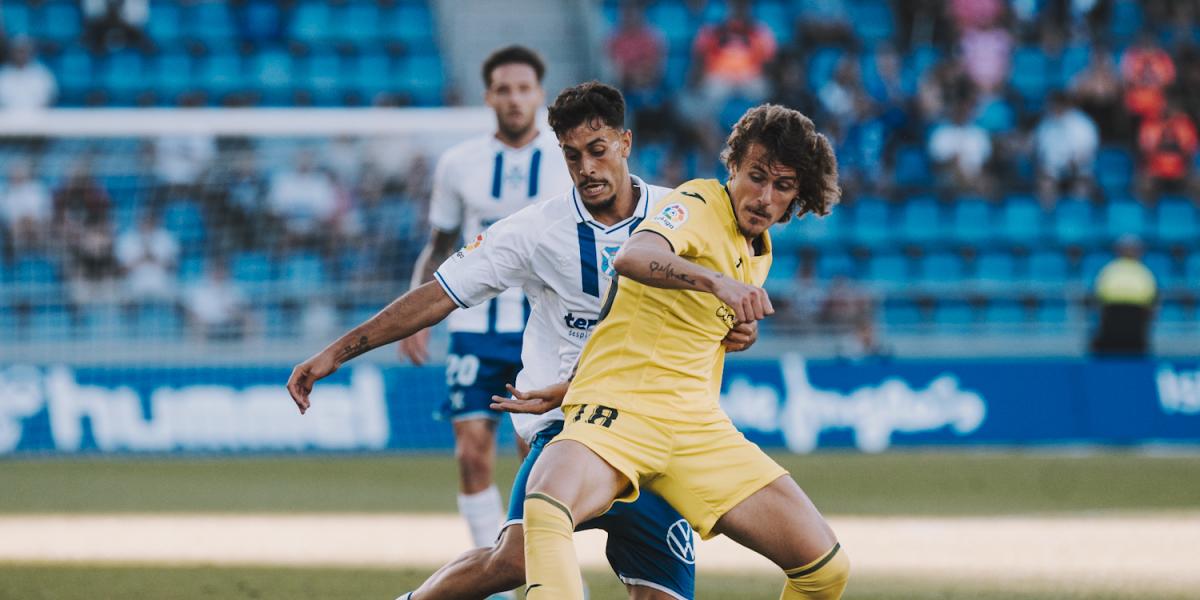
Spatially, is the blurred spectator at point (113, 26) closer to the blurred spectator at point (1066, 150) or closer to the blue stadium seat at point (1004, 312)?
the blue stadium seat at point (1004, 312)

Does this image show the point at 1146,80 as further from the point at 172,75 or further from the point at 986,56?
the point at 172,75

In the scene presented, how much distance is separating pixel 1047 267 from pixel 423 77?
8.42m

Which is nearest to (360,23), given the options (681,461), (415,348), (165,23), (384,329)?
(165,23)

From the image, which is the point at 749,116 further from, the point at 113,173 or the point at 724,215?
the point at 113,173

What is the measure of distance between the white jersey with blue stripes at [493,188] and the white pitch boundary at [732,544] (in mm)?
1670

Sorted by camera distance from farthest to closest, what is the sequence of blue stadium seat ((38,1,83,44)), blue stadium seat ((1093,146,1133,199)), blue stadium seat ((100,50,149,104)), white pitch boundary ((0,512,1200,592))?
blue stadium seat ((38,1,83,44)), blue stadium seat ((1093,146,1133,199)), blue stadium seat ((100,50,149,104)), white pitch boundary ((0,512,1200,592))

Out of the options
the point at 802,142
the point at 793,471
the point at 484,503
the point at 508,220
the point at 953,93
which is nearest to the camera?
the point at 802,142

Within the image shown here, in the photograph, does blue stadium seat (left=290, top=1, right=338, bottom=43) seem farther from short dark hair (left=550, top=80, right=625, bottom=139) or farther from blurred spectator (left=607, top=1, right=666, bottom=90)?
short dark hair (left=550, top=80, right=625, bottom=139)

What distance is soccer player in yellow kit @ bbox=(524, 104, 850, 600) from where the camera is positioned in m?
5.16

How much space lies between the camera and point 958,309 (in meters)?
18.9

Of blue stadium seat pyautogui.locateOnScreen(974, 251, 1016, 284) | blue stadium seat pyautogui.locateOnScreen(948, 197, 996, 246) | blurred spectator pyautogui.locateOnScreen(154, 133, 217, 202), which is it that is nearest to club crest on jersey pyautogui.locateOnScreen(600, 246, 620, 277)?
blurred spectator pyautogui.locateOnScreen(154, 133, 217, 202)

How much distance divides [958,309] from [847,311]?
1.35m

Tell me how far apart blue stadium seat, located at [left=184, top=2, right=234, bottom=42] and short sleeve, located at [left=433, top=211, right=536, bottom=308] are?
690 inches

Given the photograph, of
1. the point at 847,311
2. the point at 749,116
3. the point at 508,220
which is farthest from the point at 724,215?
the point at 847,311
